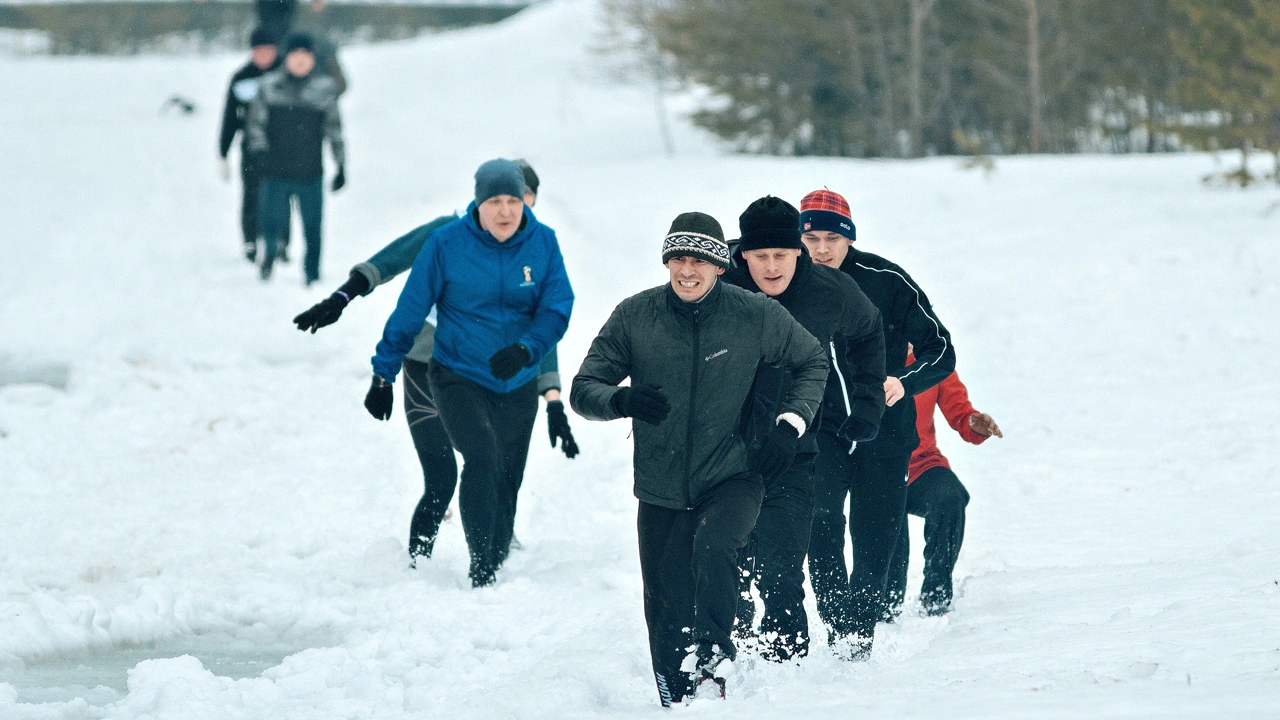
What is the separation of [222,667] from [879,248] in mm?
12123

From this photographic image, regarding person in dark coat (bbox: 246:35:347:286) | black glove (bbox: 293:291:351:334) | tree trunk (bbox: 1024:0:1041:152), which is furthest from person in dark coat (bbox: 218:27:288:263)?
tree trunk (bbox: 1024:0:1041:152)

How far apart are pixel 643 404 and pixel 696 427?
258mm

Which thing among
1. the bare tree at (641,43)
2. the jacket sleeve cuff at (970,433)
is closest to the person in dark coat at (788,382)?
the jacket sleeve cuff at (970,433)

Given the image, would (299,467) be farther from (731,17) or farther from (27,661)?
(731,17)

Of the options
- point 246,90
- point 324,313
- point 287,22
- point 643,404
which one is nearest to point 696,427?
point 643,404

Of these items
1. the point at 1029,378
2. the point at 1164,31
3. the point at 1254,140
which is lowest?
the point at 1029,378

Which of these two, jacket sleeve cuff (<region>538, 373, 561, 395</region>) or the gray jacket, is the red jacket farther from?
the gray jacket

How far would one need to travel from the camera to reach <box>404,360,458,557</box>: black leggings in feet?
19.6

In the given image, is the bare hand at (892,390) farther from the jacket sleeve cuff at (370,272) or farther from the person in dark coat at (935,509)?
the jacket sleeve cuff at (370,272)

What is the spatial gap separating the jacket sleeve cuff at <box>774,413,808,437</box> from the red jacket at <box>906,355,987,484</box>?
51.0 inches

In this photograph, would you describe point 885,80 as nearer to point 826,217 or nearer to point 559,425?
point 559,425

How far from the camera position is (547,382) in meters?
5.90

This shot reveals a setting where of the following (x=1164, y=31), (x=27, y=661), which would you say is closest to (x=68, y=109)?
(x=1164, y=31)

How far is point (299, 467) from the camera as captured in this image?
7742 mm
